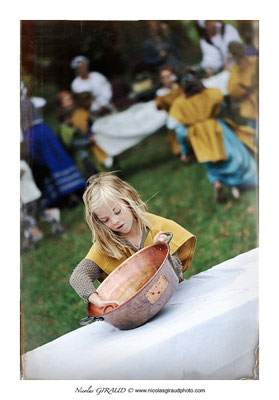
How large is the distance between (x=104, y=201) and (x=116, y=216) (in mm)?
118

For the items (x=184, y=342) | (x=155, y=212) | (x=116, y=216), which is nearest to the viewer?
(x=184, y=342)

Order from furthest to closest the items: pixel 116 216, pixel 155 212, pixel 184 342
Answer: pixel 155 212, pixel 116 216, pixel 184 342

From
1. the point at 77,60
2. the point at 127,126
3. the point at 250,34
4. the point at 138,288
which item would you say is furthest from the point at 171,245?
the point at 250,34

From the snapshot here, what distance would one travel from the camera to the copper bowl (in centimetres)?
308

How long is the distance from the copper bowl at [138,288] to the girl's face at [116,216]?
0.18m

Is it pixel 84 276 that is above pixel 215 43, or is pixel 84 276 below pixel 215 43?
below

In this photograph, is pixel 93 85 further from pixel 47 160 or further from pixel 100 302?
pixel 100 302

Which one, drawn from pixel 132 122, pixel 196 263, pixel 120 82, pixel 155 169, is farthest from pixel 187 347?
pixel 120 82

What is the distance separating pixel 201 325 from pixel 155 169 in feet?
3.35

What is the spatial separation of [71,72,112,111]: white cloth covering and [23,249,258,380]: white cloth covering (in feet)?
4.25

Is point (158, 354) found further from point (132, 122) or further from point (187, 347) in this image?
point (132, 122)

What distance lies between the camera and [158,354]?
10.2 feet

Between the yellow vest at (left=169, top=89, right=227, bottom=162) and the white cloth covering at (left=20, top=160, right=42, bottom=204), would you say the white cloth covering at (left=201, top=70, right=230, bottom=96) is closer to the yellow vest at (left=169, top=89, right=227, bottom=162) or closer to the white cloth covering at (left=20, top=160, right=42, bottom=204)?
the yellow vest at (left=169, top=89, right=227, bottom=162)

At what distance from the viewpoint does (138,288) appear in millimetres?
3301
